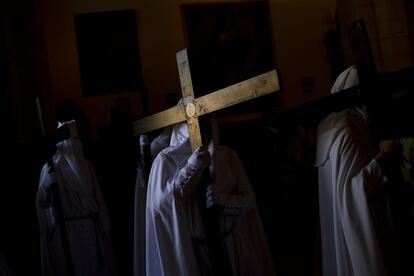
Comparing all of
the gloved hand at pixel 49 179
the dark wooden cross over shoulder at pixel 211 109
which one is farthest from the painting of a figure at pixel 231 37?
the dark wooden cross over shoulder at pixel 211 109

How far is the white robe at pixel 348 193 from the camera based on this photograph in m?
3.08

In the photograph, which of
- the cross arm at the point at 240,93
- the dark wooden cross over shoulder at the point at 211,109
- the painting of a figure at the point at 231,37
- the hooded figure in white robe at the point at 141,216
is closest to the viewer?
the cross arm at the point at 240,93

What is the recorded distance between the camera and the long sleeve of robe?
199 inches

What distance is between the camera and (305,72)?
846 cm

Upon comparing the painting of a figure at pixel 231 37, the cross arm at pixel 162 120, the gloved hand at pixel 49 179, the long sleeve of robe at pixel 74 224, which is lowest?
the long sleeve of robe at pixel 74 224

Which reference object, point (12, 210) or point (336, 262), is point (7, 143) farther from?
point (336, 262)

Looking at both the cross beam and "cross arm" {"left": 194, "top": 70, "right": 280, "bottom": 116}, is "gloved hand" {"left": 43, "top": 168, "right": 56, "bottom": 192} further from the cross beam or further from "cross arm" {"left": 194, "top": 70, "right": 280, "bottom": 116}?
"cross arm" {"left": 194, "top": 70, "right": 280, "bottom": 116}

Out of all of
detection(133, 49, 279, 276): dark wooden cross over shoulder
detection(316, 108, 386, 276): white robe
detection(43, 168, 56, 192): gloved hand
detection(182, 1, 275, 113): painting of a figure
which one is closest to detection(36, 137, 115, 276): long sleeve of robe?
detection(43, 168, 56, 192): gloved hand

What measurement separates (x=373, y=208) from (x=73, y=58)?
553cm

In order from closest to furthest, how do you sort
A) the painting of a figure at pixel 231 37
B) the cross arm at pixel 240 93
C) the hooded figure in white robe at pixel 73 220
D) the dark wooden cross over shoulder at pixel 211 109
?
the cross arm at pixel 240 93 < the dark wooden cross over shoulder at pixel 211 109 < the hooded figure in white robe at pixel 73 220 < the painting of a figure at pixel 231 37

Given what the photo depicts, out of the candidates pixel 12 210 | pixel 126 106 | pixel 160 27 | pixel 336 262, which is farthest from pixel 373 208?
pixel 160 27

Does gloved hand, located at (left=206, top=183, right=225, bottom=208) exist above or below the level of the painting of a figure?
below

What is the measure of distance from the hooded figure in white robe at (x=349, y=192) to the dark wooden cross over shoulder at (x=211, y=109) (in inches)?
29.4

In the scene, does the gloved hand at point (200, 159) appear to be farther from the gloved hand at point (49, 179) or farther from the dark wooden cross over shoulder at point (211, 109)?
the gloved hand at point (49, 179)
